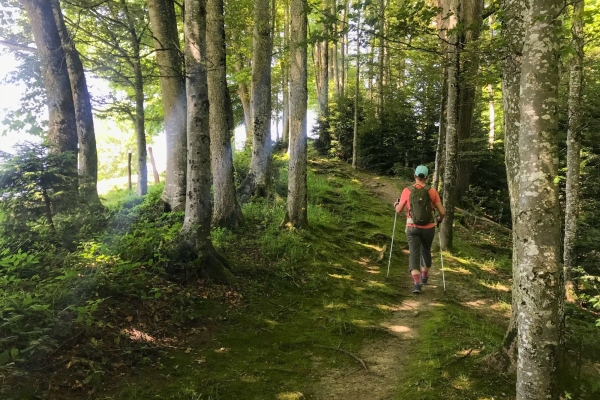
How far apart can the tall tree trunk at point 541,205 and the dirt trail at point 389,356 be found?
165cm

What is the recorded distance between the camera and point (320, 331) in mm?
5316

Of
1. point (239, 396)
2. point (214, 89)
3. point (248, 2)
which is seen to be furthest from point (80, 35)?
point (239, 396)

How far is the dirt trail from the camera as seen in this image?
12.9 ft

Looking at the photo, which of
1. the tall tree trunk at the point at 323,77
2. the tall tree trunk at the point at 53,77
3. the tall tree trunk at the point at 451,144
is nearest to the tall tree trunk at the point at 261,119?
the tall tree trunk at the point at 53,77

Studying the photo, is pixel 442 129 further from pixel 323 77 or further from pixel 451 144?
pixel 323 77

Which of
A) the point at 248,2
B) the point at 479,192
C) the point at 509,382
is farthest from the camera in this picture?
the point at 479,192

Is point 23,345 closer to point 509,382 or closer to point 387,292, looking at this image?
point 509,382

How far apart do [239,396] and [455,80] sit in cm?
795

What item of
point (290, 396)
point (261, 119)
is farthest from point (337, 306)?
point (261, 119)

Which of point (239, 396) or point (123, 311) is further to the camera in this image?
point (123, 311)

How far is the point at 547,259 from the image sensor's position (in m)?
2.62

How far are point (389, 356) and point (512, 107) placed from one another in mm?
3160

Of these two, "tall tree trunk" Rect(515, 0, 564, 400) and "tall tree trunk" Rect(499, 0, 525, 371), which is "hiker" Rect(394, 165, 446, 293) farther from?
"tall tree trunk" Rect(515, 0, 564, 400)

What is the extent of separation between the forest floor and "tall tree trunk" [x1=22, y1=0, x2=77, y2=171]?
3.71m
